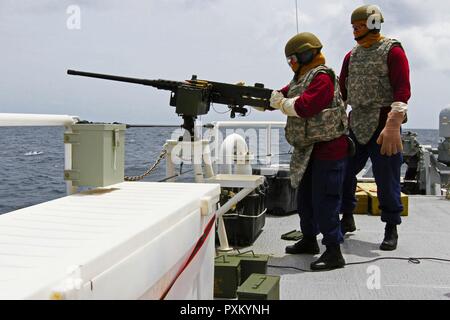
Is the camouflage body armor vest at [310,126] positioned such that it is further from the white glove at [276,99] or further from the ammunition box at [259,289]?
the ammunition box at [259,289]

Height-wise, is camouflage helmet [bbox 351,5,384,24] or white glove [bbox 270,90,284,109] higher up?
camouflage helmet [bbox 351,5,384,24]

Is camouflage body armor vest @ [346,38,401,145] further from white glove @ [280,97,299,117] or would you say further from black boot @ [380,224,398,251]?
white glove @ [280,97,299,117]

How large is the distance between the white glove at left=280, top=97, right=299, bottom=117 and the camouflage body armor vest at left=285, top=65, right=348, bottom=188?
126mm

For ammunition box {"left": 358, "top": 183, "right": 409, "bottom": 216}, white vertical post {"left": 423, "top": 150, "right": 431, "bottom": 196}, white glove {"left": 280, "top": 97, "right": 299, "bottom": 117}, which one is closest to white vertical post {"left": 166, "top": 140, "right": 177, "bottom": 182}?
white glove {"left": 280, "top": 97, "right": 299, "bottom": 117}

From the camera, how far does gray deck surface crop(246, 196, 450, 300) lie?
10.9 feet

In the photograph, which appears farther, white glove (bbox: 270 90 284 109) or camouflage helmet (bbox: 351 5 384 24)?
camouflage helmet (bbox: 351 5 384 24)

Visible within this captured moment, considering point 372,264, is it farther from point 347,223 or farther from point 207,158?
point 207,158

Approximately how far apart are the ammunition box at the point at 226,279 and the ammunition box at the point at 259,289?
46cm

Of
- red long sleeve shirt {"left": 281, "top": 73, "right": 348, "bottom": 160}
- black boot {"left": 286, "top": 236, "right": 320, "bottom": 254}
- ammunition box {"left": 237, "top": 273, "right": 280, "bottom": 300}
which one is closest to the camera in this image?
ammunition box {"left": 237, "top": 273, "right": 280, "bottom": 300}

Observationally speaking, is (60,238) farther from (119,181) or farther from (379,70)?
(379,70)

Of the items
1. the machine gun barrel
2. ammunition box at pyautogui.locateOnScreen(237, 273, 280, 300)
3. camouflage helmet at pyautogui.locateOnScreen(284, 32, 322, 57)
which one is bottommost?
ammunition box at pyautogui.locateOnScreen(237, 273, 280, 300)

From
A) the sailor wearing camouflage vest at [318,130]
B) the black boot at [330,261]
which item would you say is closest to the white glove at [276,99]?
the sailor wearing camouflage vest at [318,130]

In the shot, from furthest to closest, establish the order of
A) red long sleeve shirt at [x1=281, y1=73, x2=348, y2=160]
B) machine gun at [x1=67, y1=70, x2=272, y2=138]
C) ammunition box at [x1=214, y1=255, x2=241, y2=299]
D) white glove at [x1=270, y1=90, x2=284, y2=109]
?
machine gun at [x1=67, y1=70, x2=272, y2=138], white glove at [x1=270, y1=90, x2=284, y2=109], red long sleeve shirt at [x1=281, y1=73, x2=348, y2=160], ammunition box at [x1=214, y1=255, x2=241, y2=299]

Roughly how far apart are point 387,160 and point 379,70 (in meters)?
0.69
